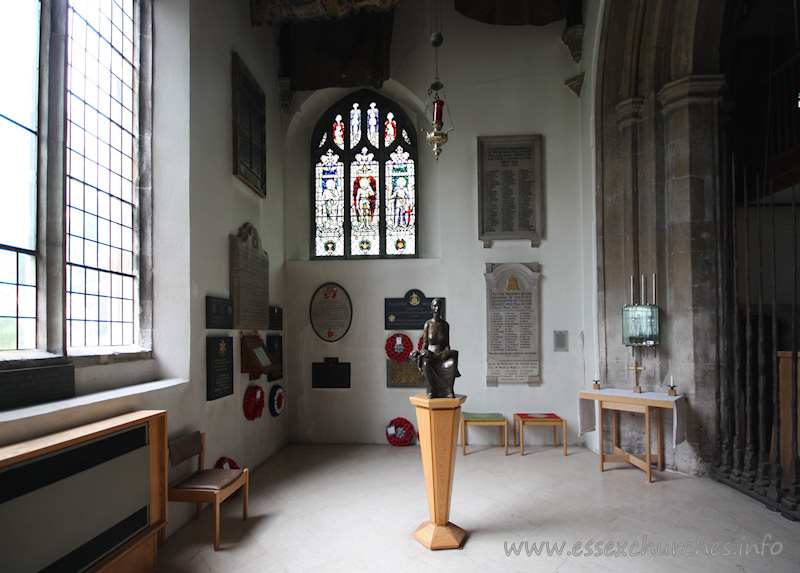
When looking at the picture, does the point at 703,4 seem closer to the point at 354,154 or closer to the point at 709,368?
the point at 709,368

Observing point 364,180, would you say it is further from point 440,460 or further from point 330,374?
point 440,460

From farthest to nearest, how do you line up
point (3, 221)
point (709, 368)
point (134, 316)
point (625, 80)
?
1. point (625, 80)
2. point (709, 368)
3. point (134, 316)
4. point (3, 221)

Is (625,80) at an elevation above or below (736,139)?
above

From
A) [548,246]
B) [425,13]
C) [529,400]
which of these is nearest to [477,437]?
[529,400]

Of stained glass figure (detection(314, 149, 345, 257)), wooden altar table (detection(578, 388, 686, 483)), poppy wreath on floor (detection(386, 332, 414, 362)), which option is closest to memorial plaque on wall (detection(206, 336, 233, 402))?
poppy wreath on floor (detection(386, 332, 414, 362))

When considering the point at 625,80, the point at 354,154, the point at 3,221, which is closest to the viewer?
the point at 3,221

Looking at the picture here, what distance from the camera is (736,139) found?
5.84 metres

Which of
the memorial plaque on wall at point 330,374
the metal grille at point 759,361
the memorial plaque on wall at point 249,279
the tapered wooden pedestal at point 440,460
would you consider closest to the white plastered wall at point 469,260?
the memorial plaque on wall at point 330,374

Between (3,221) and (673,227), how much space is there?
18.9 feet

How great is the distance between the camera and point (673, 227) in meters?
5.16

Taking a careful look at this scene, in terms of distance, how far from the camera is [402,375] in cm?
641

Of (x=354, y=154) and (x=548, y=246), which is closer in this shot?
(x=548, y=246)

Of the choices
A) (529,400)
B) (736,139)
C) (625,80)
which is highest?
(625,80)

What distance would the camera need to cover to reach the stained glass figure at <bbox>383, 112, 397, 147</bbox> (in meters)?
6.97
